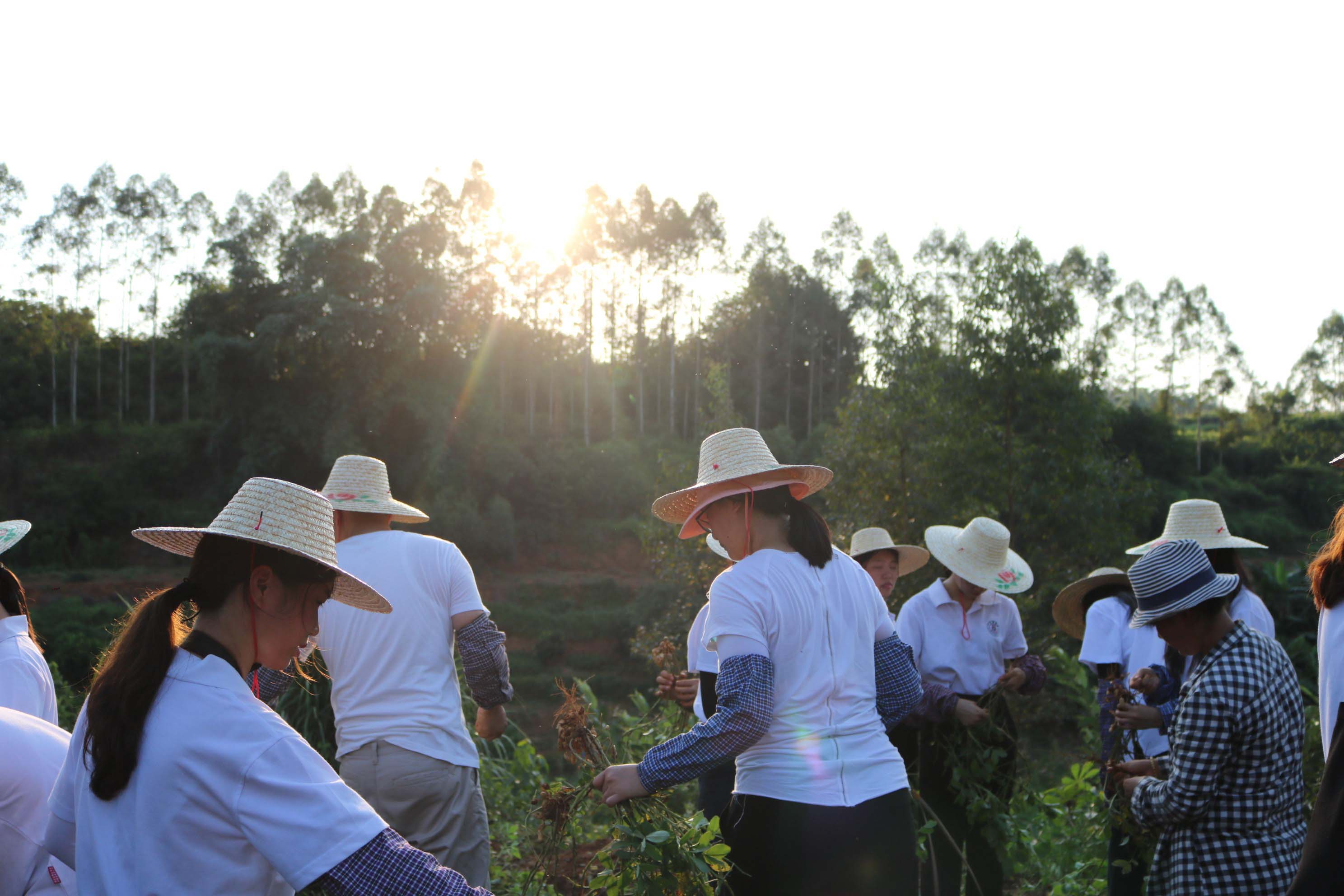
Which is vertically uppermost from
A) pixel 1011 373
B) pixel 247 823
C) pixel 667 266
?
pixel 667 266

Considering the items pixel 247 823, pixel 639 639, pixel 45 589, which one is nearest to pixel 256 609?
pixel 247 823

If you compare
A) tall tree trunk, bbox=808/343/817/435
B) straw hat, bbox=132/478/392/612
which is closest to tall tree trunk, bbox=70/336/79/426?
tall tree trunk, bbox=808/343/817/435

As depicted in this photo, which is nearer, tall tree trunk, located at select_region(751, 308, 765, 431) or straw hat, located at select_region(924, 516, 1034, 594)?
straw hat, located at select_region(924, 516, 1034, 594)

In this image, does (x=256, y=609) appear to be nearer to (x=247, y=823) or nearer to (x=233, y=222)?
(x=247, y=823)

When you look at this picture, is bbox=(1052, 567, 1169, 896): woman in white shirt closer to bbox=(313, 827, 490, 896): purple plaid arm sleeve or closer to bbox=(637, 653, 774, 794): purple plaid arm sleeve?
bbox=(637, 653, 774, 794): purple plaid arm sleeve

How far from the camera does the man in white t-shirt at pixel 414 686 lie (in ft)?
11.6

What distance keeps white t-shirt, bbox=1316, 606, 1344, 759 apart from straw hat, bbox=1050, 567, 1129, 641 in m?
2.32

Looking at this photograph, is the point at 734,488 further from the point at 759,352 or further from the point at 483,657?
the point at 759,352

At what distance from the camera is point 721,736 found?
2531mm

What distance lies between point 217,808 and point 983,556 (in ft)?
11.9

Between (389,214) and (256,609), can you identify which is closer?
(256,609)

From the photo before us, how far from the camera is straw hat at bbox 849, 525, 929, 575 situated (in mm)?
5105

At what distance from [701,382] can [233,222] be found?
2117 centimetres

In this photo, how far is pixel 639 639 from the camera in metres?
17.8
